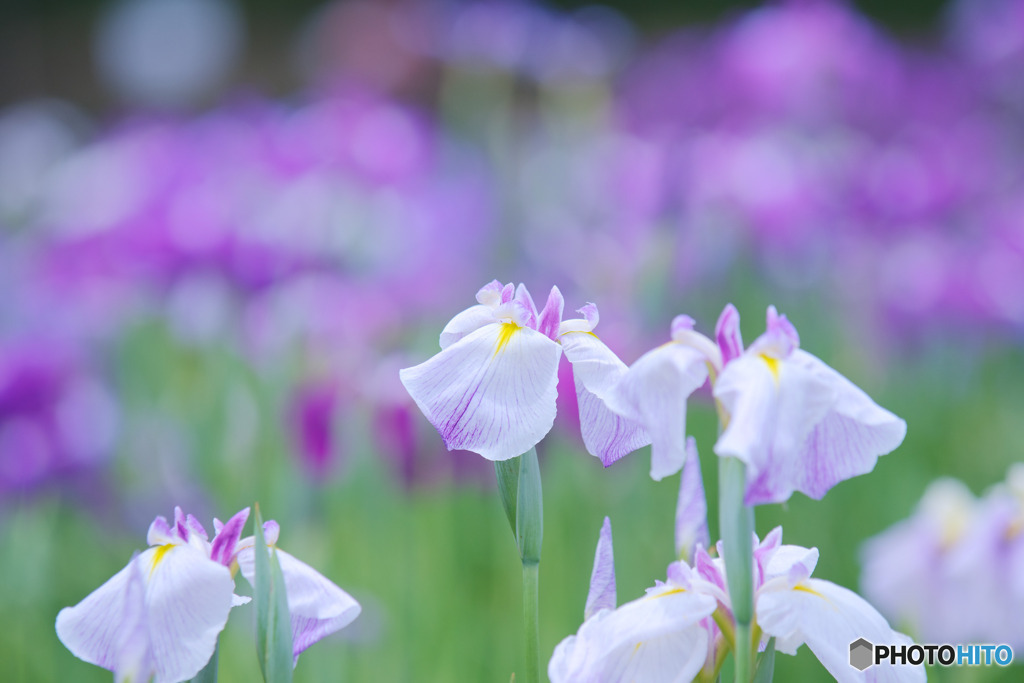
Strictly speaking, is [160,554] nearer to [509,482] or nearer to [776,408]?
[509,482]

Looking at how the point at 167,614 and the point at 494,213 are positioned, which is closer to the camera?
the point at 167,614

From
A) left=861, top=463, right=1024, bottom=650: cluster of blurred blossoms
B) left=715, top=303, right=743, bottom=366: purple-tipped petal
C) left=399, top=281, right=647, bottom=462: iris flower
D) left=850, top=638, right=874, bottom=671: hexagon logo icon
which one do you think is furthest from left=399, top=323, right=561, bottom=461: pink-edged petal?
left=861, top=463, right=1024, bottom=650: cluster of blurred blossoms

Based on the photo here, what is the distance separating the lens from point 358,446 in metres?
1.28

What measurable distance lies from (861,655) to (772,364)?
0.19 metres

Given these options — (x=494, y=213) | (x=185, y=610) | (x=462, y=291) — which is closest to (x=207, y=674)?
(x=185, y=610)

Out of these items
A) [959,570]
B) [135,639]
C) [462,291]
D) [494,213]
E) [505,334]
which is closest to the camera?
[135,639]

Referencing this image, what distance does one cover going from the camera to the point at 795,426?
496mm

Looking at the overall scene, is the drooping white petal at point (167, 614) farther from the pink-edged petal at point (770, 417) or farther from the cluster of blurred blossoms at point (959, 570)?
the cluster of blurred blossoms at point (959, 570)

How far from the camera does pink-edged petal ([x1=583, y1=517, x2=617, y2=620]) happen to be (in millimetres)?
569

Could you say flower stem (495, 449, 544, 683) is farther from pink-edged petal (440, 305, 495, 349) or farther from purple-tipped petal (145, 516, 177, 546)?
purple-tipped petal (145, 516, 177, 546)

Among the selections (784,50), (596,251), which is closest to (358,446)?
(596,251)

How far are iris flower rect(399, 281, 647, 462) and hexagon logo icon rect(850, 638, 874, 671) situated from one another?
0.58ft

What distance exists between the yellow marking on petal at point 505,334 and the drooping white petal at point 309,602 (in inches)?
7.1

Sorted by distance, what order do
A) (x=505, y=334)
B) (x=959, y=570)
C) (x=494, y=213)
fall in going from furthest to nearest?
(x=494, y=213) < (x=959, y=570) < (x=505, y=334)
